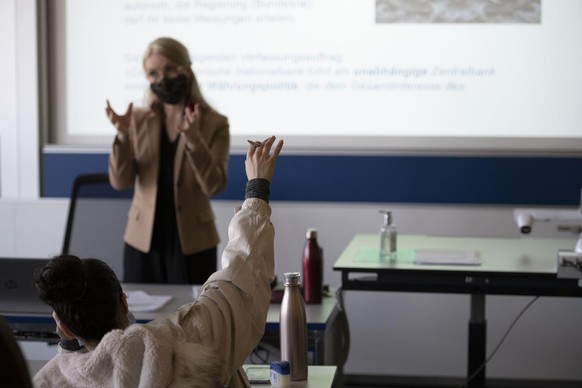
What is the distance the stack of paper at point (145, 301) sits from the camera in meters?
3.32

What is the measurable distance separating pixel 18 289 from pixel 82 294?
163 centimetres

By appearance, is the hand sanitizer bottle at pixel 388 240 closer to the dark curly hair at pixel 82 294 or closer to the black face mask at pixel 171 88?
the black face mask at pixel 171 88

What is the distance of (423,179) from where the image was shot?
509cm

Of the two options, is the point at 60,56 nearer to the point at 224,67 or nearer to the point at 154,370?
the point at 224,67

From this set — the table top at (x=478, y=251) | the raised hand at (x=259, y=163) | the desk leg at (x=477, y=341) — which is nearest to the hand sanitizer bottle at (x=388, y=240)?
the table top at (x=478, y=251)

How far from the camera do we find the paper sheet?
371 centimetres

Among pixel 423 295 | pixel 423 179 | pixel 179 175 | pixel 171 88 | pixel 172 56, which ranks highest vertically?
pixel 172 56

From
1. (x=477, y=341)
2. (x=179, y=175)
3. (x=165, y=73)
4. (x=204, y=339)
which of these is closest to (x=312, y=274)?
(x=477, y=341)

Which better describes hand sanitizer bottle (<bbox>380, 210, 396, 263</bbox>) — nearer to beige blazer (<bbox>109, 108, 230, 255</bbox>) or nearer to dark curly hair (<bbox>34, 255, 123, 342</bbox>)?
beige blazer (<bbox>109, 108, 230, 255</bbox>)

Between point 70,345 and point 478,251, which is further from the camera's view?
point 478,251

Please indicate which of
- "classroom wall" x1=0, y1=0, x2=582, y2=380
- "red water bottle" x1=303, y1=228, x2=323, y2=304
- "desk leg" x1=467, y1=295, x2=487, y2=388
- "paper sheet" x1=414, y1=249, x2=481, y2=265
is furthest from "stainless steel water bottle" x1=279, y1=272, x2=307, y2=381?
"classroom wall" x1=0, y1=0, x2=582, y2=380

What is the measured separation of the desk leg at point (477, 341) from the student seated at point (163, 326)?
191 cm

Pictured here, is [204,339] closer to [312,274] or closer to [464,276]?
[312,274]

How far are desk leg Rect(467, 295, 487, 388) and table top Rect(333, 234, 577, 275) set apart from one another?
0.68 feet
